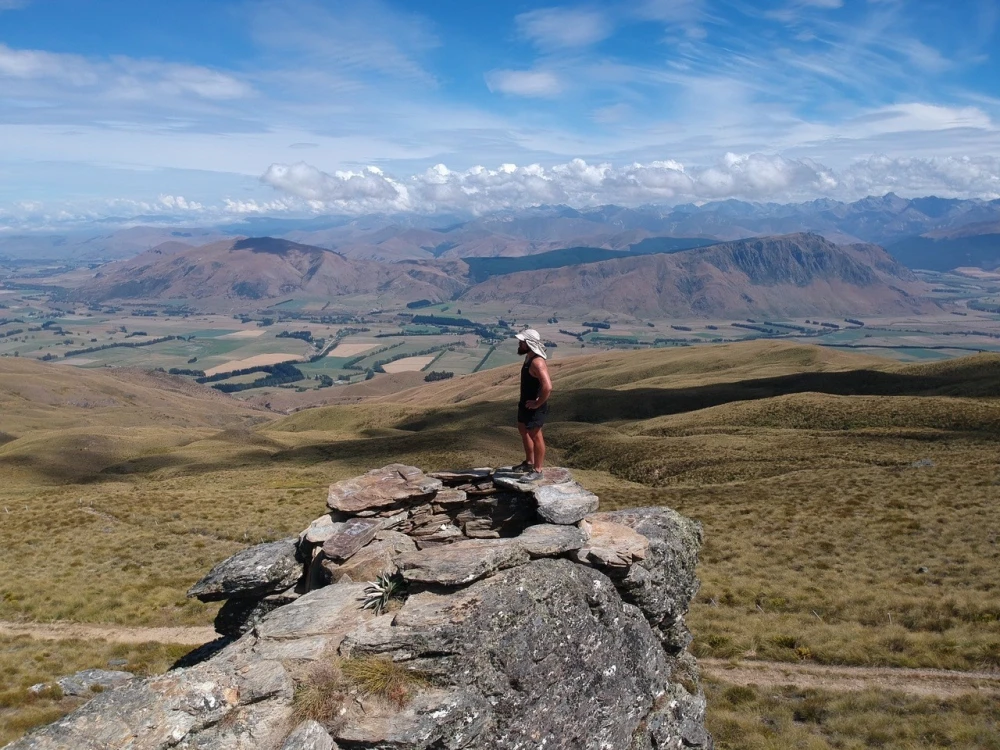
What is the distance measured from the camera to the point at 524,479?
22.8 metres

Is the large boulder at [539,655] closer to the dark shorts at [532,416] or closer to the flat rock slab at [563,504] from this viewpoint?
the flat rock slab at [563,504]

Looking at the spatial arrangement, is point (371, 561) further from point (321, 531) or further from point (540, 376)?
point (540, 376)

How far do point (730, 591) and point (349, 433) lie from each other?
4509 inches

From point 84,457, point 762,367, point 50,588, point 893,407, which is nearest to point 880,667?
point 50,588

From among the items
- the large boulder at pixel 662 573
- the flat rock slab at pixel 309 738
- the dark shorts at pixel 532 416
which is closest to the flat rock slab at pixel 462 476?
the dark shorts at pixel 532 416

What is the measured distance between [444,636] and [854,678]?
1830 centimetres

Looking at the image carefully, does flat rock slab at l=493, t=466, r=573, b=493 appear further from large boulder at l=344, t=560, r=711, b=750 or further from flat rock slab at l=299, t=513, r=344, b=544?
flat rock slab at l=299, t=513, r=344, b=544

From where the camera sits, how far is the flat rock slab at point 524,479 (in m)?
22.5

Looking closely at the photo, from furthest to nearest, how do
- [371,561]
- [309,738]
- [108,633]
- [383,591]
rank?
[108,633], [371,561], [383,591], [309,738]

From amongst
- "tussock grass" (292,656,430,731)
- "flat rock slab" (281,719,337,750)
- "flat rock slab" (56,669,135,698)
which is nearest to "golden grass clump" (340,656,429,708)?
"tussock grass" (292,656,430,731)

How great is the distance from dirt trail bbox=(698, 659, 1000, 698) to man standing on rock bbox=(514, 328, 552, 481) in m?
12.3

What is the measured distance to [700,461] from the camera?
71.1 metres

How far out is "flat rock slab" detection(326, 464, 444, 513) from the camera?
23.5 metres

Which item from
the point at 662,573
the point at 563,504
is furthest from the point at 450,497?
the point at 662,573
